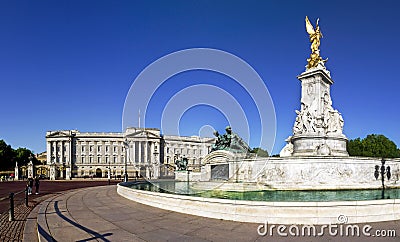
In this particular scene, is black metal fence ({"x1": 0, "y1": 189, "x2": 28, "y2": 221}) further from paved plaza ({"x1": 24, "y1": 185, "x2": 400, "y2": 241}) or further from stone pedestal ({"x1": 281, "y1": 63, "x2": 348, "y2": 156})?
stone pedestal ({"x1": 281, "y1": 63, "x2": 348, "y2": 156})

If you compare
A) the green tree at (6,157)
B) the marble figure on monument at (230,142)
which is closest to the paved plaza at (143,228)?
the marble figure on monument at (230,142)

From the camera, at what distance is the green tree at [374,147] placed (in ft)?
229

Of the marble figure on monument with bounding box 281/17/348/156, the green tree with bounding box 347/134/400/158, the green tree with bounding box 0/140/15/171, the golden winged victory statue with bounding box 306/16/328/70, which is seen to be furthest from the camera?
the green tree with bounding box 0/140/15/171

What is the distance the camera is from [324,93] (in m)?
28.0

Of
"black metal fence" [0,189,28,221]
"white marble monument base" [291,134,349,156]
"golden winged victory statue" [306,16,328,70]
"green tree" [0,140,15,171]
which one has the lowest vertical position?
"green tree" [0,140,15,171]

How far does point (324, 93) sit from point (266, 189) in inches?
498

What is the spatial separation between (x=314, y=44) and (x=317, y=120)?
894 centimetres

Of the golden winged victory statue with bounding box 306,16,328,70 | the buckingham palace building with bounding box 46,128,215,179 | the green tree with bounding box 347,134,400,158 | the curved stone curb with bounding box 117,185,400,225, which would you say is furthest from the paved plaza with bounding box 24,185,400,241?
the buckingham palace building with bounding box 46,128,215,179

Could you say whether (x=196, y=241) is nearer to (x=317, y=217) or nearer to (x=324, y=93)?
(x=317, y=217)

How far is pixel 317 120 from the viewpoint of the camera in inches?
1046

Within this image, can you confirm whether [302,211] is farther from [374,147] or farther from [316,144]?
[374,147]

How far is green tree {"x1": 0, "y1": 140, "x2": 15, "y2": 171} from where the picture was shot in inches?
3637

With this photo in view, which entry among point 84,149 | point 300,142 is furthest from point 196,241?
point 84,149

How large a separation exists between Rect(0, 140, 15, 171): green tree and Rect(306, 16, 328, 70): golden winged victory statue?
98765 mm
